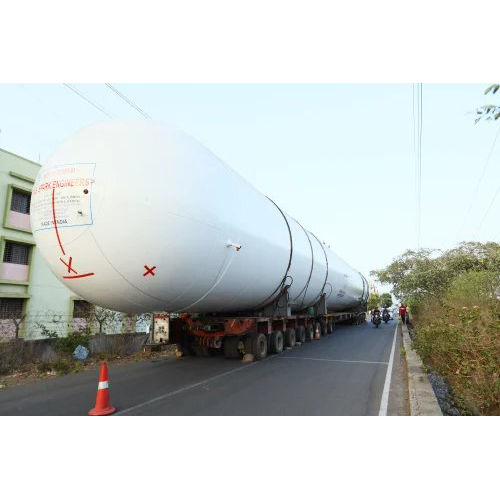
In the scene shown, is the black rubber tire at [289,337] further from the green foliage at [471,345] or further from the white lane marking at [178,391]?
the green foliage at [471,345]

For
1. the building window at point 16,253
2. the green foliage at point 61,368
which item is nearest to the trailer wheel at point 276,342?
the green foliage at point 61,368

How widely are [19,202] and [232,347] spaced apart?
1156 cm

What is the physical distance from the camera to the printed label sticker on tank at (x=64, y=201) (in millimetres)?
4902

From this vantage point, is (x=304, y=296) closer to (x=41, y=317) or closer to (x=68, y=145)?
(x=68, y=145)

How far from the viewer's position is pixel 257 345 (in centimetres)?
913

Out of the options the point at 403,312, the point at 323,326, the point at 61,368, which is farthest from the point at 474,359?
the point at 403,312

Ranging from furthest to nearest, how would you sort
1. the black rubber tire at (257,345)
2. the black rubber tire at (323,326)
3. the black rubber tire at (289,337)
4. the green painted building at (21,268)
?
1. the black rubber tire at (323,326)
2. the green painted building at (21,268)
3. the black rubber tire at (289,337)
4. the black rubber tire at (257,345)

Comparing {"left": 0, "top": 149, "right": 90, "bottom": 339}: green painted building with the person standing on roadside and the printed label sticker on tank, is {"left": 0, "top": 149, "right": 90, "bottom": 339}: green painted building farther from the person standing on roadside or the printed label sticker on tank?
the person standing on roadside

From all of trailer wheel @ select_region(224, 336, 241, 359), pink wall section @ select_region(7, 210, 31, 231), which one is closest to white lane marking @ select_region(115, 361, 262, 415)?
trailer wheel @ select_region(224, 336, 241, 359)

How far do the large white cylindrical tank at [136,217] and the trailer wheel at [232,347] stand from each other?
3.06m

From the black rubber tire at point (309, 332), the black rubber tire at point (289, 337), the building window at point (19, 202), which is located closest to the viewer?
the black rubber tire at point (289, 337)

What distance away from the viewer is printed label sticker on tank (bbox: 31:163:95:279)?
16.1 feet

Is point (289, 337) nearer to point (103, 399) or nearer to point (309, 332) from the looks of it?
point (309, 332)

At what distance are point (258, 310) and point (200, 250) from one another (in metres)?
4.60
